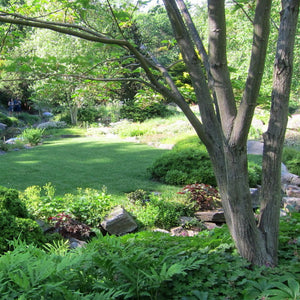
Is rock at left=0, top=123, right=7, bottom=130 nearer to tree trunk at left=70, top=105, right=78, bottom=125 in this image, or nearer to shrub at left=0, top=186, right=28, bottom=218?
tree trunk at left=70, top=105, right=78, bottom=125

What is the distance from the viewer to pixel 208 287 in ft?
7.00

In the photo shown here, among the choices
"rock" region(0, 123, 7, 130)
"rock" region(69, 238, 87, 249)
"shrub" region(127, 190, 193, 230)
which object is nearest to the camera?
"rock" region(69, 238, 87, 249)

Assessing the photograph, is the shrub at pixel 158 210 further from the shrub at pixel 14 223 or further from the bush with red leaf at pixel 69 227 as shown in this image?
the shrub at pixel 14 223

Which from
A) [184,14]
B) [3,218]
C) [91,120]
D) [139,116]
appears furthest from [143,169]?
[91,120]

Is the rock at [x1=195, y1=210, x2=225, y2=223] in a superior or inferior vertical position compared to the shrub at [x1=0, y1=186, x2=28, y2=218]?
inferior

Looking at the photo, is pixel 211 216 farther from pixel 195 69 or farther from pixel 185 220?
pixel 195 69

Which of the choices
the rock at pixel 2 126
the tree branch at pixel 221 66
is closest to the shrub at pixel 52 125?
the rock at pixel 2 126

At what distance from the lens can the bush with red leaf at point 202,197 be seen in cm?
563

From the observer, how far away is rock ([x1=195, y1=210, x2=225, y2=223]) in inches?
212

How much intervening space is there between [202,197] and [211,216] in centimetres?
43

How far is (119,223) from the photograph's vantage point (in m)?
4.62

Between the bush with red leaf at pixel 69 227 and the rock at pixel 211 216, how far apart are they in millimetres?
1962

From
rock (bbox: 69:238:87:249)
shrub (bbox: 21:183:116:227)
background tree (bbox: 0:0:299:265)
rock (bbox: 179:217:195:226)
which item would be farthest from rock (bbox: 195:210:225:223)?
background tree (bbox: 0:0:299:265)

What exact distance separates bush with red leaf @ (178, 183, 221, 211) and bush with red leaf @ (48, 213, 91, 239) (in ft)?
6.40
